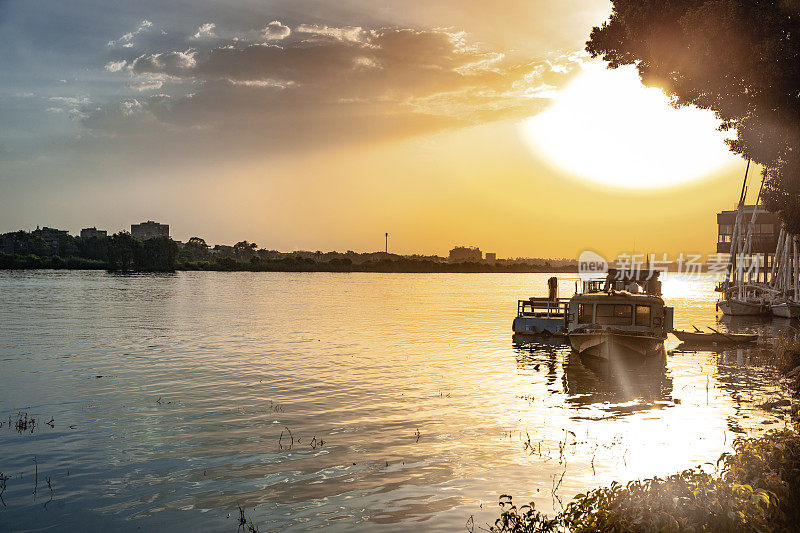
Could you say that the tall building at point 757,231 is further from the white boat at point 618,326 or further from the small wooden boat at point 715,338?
the white boat at point 618,326

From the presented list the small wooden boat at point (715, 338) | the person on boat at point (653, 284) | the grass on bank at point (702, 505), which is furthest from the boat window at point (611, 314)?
the grass on bank at point (702, 505)

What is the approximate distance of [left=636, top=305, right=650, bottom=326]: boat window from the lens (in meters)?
38.5

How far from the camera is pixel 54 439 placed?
706 inches

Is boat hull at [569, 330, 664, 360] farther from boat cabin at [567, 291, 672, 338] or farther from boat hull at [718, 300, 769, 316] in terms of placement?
boat hull at [718, 300, 769, 316]

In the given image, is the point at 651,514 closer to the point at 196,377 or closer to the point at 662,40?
the point at 662,40

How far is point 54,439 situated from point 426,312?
6197 centimetres

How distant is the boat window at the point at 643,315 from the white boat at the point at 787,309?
3740cm

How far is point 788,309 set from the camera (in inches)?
2601

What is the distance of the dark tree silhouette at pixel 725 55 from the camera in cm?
1900

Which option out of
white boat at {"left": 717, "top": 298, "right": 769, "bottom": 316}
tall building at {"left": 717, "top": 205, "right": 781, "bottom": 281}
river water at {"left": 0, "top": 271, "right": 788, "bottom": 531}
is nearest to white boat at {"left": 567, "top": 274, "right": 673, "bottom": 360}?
river water at {"left": 0, "top": 271, "right": 788, "bottom": 531}

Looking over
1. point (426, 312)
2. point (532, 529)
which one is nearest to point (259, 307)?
point (426, 312)

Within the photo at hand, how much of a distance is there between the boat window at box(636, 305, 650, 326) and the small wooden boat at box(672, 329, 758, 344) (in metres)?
10.7

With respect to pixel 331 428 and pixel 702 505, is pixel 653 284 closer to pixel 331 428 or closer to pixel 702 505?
pixel 331 428

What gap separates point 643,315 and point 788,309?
38376mm
